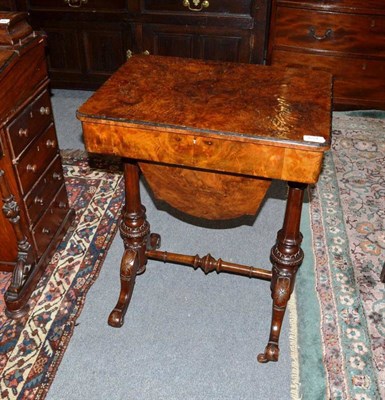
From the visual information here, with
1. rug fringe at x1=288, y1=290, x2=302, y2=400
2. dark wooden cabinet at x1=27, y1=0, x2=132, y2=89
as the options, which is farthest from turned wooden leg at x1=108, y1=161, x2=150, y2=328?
dark wooden cabinet at x1=27, y1=0, x2=132, y2=89

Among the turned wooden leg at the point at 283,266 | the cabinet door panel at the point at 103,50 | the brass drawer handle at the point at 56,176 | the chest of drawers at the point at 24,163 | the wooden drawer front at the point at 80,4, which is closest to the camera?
the turned wooden leg at the point at 283,266

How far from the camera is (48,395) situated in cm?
207

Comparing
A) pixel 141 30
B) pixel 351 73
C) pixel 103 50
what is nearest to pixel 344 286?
pixel 351 73

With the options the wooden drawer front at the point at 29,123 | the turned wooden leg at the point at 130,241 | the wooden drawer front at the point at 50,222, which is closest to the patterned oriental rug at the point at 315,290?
the wooden drawer front at the point at 50,222

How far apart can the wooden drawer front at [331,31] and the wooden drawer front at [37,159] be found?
2.37 m

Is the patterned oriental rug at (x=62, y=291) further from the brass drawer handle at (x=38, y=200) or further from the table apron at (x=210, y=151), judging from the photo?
the table apron at (x=210, y=151)

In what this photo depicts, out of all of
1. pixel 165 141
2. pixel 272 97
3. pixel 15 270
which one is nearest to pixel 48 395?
pixel 15 270

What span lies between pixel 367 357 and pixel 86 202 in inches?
78.3

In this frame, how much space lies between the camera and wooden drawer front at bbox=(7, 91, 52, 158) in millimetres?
2273

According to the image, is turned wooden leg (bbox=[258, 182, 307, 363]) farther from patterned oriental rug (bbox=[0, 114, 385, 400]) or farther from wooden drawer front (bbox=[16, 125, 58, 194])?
wooden drawer front (bbox=[16, 125, 58, 194])

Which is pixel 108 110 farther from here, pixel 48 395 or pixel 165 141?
pixel 48 395

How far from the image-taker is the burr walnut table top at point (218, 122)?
1.75 metres

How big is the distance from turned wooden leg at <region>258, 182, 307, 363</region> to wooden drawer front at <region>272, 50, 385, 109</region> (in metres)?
2.51

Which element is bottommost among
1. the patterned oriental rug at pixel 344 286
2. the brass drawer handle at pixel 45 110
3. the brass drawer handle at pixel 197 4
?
the patterned oriental rug at pixel 344 286
